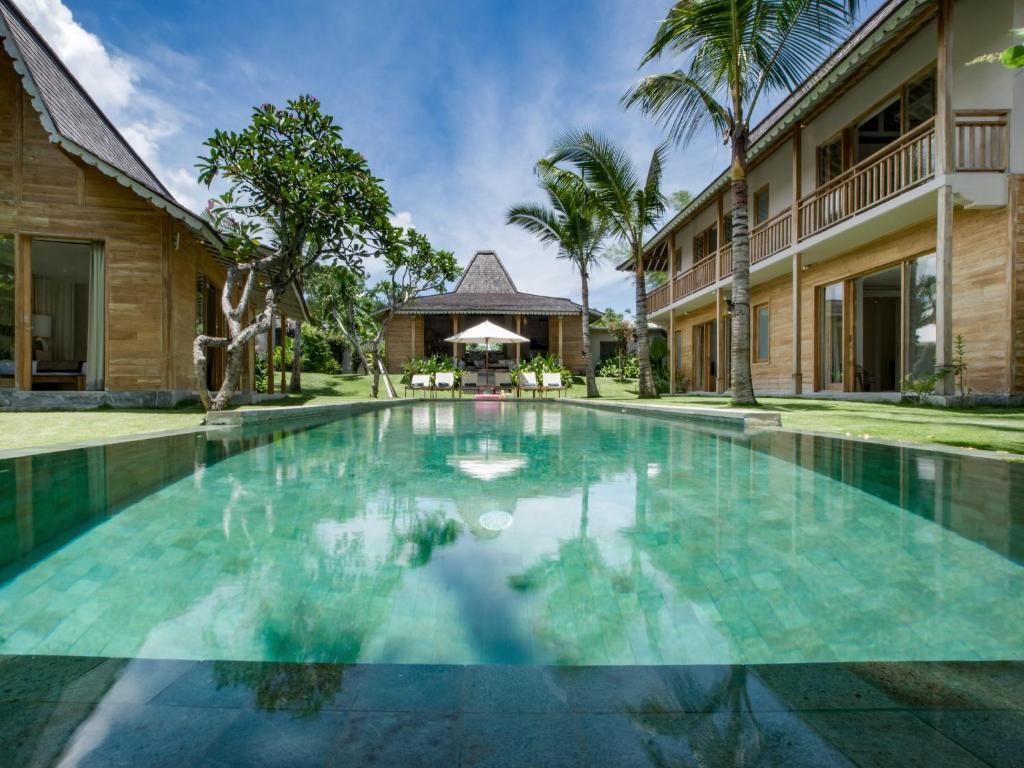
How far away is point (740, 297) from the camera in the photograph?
32.7 feet

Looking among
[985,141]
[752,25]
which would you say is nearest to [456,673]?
[752,25]

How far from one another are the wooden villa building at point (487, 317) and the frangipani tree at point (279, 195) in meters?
13.6

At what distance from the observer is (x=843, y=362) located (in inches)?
470

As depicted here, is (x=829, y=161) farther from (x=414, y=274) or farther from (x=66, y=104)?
(x=66, y=104)

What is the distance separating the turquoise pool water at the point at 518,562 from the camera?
5.45 feet

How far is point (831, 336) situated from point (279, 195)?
39.2ft

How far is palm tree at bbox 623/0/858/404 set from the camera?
8.89 metres

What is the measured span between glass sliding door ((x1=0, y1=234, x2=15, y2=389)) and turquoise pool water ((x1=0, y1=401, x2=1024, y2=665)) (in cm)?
916

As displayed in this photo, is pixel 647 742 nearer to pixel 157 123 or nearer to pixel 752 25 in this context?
pixel 752 25

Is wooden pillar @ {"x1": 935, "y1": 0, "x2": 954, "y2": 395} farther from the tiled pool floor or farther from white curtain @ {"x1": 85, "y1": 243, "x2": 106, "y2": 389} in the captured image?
white curtain @ {"x1": 85, "y1": 243, "x2": 106, "y2": 389}

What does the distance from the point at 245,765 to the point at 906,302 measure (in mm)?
12298

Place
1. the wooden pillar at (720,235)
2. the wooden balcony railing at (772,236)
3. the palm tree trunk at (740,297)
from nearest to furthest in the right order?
the palm tree trunk at (740,297), the wooden balcony railing at (772,236), the wooden pillar at (720,235)

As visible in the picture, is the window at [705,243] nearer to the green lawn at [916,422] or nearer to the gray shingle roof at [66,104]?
the green lawn at [916,422]

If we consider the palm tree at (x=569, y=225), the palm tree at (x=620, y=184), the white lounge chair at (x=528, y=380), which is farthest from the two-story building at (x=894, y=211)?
the white lounge chair at (x=528, y=380)
